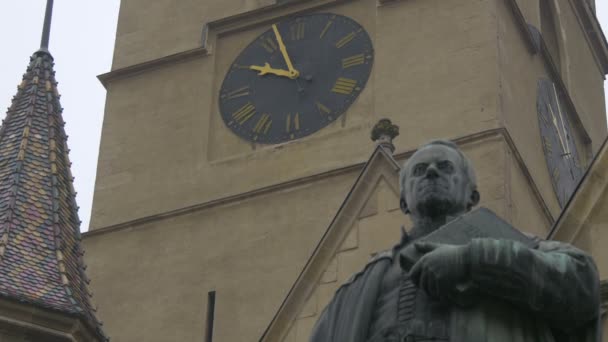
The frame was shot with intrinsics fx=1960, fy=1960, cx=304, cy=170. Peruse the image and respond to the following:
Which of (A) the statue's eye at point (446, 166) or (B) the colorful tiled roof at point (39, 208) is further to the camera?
(B) the colorful tiled roof at point (39, 208)

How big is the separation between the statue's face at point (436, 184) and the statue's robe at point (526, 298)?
1.13 ft

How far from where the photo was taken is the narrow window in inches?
713

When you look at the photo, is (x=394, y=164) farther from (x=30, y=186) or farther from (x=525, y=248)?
(x=525, y=248)

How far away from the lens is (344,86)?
770 inches

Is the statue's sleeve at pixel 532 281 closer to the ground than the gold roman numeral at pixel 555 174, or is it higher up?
closer to the ground

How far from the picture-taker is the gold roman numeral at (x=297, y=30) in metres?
20.3

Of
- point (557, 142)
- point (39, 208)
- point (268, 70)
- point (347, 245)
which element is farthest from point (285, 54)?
point (347, 245)

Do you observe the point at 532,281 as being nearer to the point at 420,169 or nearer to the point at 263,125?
the point at 420,169

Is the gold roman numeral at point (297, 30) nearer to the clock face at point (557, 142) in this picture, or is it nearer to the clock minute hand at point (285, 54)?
the clock minute hand at point (285, 54)

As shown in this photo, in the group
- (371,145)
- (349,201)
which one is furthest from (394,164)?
(371,145)

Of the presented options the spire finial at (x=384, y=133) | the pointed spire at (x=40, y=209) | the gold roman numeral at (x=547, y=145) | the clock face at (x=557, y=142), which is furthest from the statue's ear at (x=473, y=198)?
the gold roman numeral at (x=547, y=145)

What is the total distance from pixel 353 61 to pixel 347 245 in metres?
7.19

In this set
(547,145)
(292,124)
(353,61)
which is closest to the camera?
(292,124)

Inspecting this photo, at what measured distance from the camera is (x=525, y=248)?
4.63 metres
